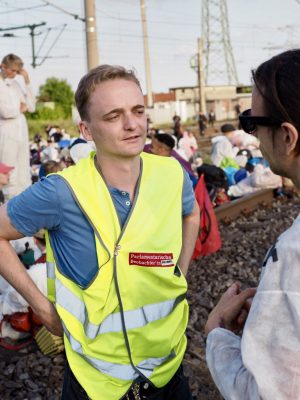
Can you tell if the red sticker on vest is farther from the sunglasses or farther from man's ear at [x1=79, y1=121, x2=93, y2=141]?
the sunglasses

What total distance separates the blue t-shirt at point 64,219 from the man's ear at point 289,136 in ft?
2.89

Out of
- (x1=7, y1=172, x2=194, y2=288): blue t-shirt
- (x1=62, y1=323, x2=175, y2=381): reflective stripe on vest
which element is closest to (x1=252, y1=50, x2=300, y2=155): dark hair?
(x1=7, y1=172, x2=194, y2=288): blue t-shirt

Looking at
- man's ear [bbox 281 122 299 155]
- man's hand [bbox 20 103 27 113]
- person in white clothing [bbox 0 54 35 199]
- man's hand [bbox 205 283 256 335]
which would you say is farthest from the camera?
man's hand [bbox 20 103 27 113]

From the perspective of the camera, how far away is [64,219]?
2.13 m

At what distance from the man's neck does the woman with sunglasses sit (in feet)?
2.38

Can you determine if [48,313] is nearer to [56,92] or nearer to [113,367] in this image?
[113,367]

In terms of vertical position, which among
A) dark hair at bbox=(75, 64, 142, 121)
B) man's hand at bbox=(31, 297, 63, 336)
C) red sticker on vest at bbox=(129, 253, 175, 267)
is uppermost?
dark hair at bbox=(75, 64, 142, 121)

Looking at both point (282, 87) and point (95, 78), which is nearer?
point (282, 87)

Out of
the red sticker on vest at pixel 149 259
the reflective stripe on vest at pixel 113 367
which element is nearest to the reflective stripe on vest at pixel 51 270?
the reflective stripe on vest at pixel 113 367

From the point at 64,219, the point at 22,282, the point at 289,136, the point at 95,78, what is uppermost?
the point at 95,78

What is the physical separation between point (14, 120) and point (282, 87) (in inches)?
270

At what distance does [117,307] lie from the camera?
209cm

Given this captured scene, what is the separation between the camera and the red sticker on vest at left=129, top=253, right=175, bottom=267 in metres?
2.08

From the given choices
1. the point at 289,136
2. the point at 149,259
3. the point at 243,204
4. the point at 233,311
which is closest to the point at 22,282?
the point at 149,259
